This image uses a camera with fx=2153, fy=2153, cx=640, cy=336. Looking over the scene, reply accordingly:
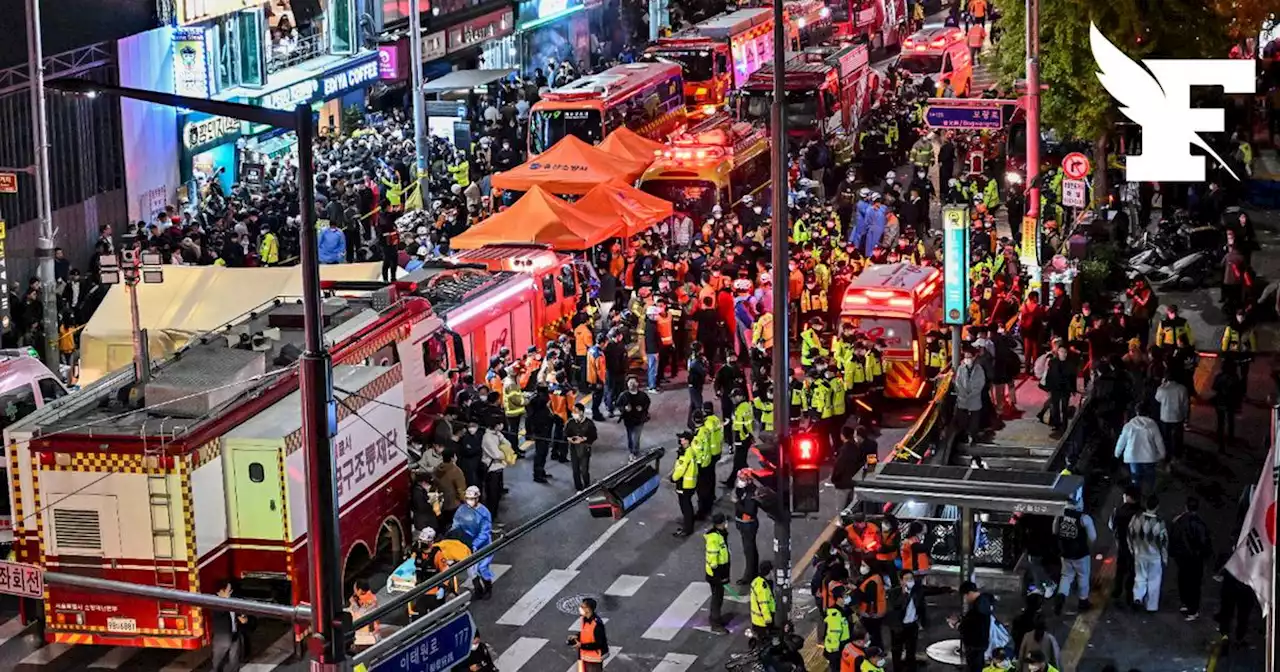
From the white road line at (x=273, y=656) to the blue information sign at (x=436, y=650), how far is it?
7.90 metres

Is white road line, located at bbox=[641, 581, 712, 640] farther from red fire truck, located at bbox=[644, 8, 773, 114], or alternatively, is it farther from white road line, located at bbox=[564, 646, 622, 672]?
red fire truck, located at bbox=[644, 8, 773, 114]

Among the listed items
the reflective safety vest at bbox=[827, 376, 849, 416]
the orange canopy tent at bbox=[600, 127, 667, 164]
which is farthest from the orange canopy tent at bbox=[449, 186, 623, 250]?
the reflective safety vest at bbox=[827, 376, 849, 416]

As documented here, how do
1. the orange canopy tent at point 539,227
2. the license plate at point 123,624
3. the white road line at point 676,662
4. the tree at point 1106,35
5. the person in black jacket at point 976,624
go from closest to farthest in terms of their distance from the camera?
the person in black jacket at point 976,624
the license plate at point 123,624
the white road line at point 676,662
the orange canopy tent at point 539,227
the tree at point 1106,35

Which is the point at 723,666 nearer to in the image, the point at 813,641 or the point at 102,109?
the point at 813,641

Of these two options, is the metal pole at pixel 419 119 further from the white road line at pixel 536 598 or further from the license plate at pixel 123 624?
the license plate at pixel 123 624

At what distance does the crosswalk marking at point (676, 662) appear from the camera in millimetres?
23844

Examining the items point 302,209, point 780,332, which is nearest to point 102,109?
point 780,332

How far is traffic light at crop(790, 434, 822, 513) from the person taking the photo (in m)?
23.9

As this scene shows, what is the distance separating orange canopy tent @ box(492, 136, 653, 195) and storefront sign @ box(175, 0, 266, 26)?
9665mm

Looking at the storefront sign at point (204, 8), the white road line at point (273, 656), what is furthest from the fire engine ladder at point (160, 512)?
the storefront sign at point (204, 8)

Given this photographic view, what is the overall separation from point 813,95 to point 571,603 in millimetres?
29760

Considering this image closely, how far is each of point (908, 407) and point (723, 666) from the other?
35.9ft

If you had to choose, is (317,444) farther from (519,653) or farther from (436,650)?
(519,653)

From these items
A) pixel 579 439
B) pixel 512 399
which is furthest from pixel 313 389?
pixel 512 399
